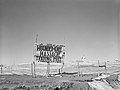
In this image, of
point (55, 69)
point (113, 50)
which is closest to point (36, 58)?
point (113, 50)

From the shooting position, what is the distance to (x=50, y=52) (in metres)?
6.27

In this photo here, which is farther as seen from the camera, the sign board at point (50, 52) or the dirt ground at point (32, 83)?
the sign board at point (50, 52)

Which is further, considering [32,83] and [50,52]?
[50,52]

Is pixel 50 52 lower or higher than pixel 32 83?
higher

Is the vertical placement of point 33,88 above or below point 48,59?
below

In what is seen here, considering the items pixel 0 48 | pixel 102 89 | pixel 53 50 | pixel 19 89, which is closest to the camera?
pixel 19 89

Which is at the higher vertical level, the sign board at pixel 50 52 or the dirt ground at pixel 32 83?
the sign board at pixel 50 52

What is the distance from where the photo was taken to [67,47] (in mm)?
6871

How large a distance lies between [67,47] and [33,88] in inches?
140

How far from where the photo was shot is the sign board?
627 cm

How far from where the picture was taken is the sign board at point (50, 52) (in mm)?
6270

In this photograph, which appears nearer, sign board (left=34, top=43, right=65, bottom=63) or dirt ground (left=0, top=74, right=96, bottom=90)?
dirt ground (left=0, top=74, right=96, bottom=90)

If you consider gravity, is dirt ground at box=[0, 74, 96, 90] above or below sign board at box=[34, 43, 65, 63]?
below

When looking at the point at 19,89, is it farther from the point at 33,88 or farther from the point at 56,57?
the point at 56,57
